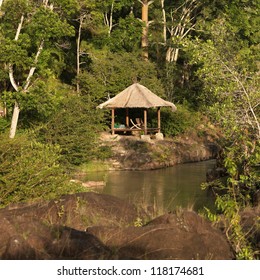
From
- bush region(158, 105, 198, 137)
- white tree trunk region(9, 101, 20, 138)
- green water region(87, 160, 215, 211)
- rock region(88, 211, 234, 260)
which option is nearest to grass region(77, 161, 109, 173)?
green water region(87, 160, 215, 211)

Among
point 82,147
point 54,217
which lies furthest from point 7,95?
point 54,217

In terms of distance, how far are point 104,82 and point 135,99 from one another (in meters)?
3.21

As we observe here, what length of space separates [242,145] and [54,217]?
636 centimetres

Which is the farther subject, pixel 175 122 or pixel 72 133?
pixel 175 122

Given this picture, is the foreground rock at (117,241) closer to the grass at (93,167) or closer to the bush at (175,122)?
the grass at (93,167)

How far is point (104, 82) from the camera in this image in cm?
3500

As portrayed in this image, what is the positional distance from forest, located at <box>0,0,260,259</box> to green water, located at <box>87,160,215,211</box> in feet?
4.16

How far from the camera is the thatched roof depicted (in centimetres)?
3242

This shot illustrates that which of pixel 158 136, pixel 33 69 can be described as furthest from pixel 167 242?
pixel 158 136

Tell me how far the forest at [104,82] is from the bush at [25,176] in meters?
0.03

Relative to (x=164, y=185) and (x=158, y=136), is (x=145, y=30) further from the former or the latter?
(x=164, y=185)

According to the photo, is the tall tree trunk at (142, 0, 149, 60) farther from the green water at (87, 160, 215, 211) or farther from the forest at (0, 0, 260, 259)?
the green water at (87, 160, 215, 211)

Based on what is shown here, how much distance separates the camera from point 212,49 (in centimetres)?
1485

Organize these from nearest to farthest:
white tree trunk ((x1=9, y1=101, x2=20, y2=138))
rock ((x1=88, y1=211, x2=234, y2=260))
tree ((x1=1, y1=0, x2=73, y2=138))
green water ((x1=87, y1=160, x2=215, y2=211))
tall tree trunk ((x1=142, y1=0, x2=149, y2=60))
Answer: rock ((x1=88, y1=211, x2=234, y2=260)), green water ((x1=87, y1=160, x2=215, y2=211)), tree ((x1=1, y1=0, x2=73, y2=138)), white tree trunk ((x1=9, y1=101, x2=20, y2=138)), tall tree trunk ((x1=142, y1=0, x2=149, y2=60))
